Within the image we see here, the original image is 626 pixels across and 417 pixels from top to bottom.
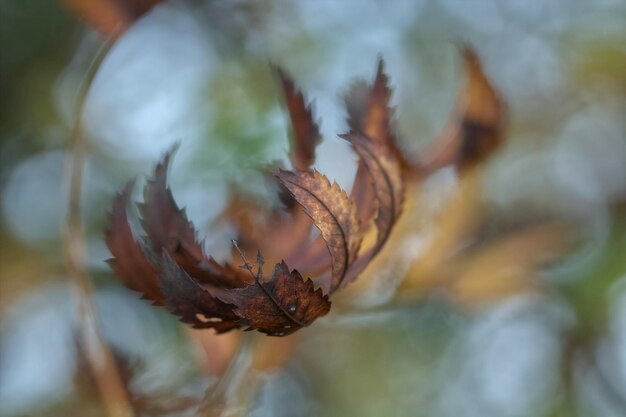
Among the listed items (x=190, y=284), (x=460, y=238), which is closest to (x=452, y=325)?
(x=460, y=238)

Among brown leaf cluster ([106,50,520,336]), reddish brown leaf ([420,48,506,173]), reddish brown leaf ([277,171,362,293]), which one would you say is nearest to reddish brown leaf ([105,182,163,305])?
brown leaf cluster ([106,50,520,336])

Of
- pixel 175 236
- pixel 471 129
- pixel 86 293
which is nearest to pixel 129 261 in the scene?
pixel 175 236

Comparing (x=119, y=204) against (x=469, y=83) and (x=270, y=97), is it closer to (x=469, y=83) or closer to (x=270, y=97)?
(x=469, y=83)

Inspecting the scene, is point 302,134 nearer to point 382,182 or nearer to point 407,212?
point 382,182

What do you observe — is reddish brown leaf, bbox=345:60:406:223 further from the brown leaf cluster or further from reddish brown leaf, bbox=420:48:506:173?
reddish brown leaf, bbox=420:48:506:173

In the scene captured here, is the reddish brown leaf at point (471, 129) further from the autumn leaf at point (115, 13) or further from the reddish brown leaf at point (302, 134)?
the autumn leaf at point (115, 13)

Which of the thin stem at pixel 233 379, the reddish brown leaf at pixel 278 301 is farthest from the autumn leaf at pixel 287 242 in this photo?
the thin stem at pixel 233 379
